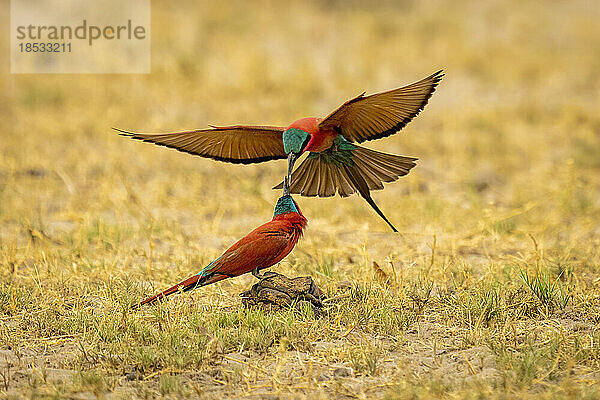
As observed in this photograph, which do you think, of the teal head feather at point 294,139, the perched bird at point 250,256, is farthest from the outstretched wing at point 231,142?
the perched bird at point 250,256

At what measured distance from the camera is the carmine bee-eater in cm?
324

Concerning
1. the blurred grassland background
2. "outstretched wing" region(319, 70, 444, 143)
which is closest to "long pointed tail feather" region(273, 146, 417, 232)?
"outstretched wing" region(319, 70, 444, 143)

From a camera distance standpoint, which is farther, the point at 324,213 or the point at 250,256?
the point at 324,213

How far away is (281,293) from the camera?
11.6 feet

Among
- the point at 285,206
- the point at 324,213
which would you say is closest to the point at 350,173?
the point at 285,206

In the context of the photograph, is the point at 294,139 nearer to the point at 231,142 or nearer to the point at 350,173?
the point at 231,142

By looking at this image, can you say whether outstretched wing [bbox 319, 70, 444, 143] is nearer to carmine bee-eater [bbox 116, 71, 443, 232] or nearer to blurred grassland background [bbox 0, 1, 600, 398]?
carmine bee-eater [bbox 116, 71, 443, 232]

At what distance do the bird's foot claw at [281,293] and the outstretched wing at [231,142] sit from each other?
620mm

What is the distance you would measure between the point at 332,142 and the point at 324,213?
2.71m

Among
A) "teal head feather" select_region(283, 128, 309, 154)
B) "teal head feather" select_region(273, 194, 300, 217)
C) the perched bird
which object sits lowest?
the perched bird

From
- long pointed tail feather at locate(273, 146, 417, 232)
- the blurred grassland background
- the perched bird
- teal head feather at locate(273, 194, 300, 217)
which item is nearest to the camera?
the blurred grassland background

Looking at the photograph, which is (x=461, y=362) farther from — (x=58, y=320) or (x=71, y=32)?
(x=71, y=32)

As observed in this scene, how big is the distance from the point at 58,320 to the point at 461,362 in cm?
200

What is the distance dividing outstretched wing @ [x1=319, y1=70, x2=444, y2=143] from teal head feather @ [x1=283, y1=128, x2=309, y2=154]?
0.50ft
